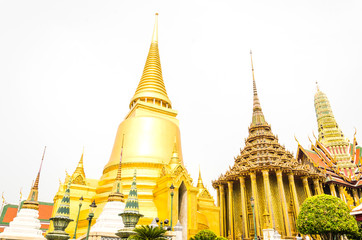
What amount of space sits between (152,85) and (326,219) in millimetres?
16561

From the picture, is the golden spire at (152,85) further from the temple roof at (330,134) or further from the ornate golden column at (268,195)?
the temple roof at (330,134)

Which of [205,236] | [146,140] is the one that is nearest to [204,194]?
[146,140]

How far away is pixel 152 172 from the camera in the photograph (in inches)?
674

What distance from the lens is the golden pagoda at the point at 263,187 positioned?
58.2 feet

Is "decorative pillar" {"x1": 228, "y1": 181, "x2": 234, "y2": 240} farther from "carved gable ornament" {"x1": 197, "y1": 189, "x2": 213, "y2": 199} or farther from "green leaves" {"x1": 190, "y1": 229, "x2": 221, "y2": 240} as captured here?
"green leaves" {"x1": 190, "y1": 229, "x2": 221, "y2": 240}

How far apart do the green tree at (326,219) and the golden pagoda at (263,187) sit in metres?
4.65

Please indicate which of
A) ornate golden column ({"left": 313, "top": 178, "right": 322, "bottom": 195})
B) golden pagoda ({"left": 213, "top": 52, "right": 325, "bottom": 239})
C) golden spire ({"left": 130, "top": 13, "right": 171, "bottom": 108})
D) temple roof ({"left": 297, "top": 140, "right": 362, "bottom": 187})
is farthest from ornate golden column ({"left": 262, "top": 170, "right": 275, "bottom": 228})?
golden spire ({"left": 130, "top": 13, "right": 171, "bottom": 108})

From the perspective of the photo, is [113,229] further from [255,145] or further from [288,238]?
[255,145]

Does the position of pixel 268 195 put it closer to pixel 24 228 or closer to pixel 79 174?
pixel 79 174

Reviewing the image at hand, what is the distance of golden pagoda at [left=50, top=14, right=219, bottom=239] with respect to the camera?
14648 millimetres

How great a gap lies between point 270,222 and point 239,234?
263 centimetres

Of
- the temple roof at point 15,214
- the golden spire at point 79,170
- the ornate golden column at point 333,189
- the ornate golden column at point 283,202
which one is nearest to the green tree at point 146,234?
the golden spire at point 79,170

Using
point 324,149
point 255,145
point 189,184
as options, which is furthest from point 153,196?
point 324,149

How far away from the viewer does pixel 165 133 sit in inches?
779
